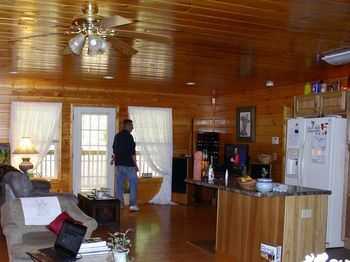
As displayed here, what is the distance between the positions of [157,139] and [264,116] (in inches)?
89.4

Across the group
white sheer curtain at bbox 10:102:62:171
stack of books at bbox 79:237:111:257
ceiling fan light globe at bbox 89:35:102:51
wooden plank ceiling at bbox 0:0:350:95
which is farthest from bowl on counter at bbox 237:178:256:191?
white sheer curtain at bbox 10:102:62:171

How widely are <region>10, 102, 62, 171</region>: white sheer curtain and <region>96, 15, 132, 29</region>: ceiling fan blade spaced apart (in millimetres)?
5290

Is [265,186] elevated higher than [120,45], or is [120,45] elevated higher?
[120,45]

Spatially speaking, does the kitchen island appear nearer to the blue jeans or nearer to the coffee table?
the coffee table

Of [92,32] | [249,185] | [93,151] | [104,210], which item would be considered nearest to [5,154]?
[93,151]

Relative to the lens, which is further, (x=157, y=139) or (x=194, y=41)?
(x=157, y=139)

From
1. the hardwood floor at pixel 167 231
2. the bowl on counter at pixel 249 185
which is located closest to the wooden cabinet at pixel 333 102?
the bowl on counter at pixel 249 185

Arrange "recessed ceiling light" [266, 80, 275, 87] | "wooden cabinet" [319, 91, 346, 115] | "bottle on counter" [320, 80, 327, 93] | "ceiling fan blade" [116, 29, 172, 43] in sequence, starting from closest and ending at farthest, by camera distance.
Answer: "ceiling fan blade" [116, 29, 172, 43] → "wooden cabinet" [319, 91, 346, 115] → "bottle on counter" [320, 80, 327, 93] → "recessed ceiling light" [266, 80, 275, 87]

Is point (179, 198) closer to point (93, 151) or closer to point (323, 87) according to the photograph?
point (93, 151)

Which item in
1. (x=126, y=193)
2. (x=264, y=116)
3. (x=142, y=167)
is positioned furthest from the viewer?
(x=142, y=167)

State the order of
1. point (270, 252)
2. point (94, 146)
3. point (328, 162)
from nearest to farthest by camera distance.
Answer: point (270, 252)
point (328, 162)
point (94, 146)

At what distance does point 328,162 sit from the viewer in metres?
5.50

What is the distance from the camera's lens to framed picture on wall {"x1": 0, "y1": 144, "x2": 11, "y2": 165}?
754 cm

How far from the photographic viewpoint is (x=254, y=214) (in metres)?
4.50
